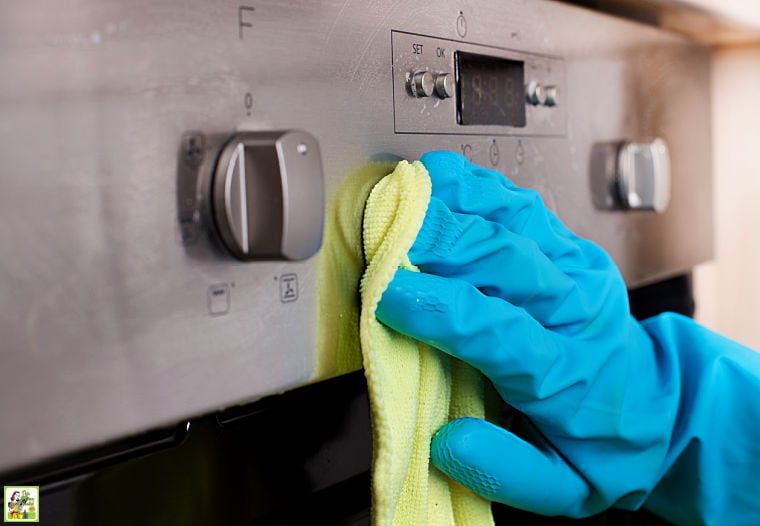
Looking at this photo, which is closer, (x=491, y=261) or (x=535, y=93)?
(x=491, y=261)

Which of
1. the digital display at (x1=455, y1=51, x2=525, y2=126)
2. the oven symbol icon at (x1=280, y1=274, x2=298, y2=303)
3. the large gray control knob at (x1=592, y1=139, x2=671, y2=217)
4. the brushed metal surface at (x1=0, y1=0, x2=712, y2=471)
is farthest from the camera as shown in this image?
the large gray control knob at (x1=592, y1=139, x2=671, y2=217)

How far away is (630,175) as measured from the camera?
2.41 ft

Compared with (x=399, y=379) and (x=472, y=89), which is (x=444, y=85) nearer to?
(x=472, y=89)

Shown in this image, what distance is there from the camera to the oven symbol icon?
0.39m

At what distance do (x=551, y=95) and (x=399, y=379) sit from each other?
0.28 metres

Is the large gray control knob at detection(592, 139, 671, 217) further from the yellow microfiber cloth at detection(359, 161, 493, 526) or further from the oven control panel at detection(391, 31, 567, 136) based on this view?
the yellow microfiber cloth at detection(359, 161, 493, 526)

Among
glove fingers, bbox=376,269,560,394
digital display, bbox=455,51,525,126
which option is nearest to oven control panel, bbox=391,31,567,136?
digital display, bbox=455,51,525,126

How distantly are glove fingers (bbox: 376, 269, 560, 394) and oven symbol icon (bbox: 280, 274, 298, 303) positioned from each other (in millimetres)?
47

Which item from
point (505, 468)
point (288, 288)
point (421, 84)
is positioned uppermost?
point (421, 84)

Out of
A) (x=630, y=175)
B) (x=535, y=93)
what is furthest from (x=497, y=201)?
(x=630, y=175)

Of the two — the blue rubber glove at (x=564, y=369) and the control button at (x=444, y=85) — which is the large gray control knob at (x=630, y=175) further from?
the control button at (x=444, y=85)

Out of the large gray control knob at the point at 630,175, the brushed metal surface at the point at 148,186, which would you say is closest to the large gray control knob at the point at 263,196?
the brushed metal surface at the point at 148,186

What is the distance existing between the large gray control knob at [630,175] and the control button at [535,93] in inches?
4.7

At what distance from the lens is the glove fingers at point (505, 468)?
1.56 feet
